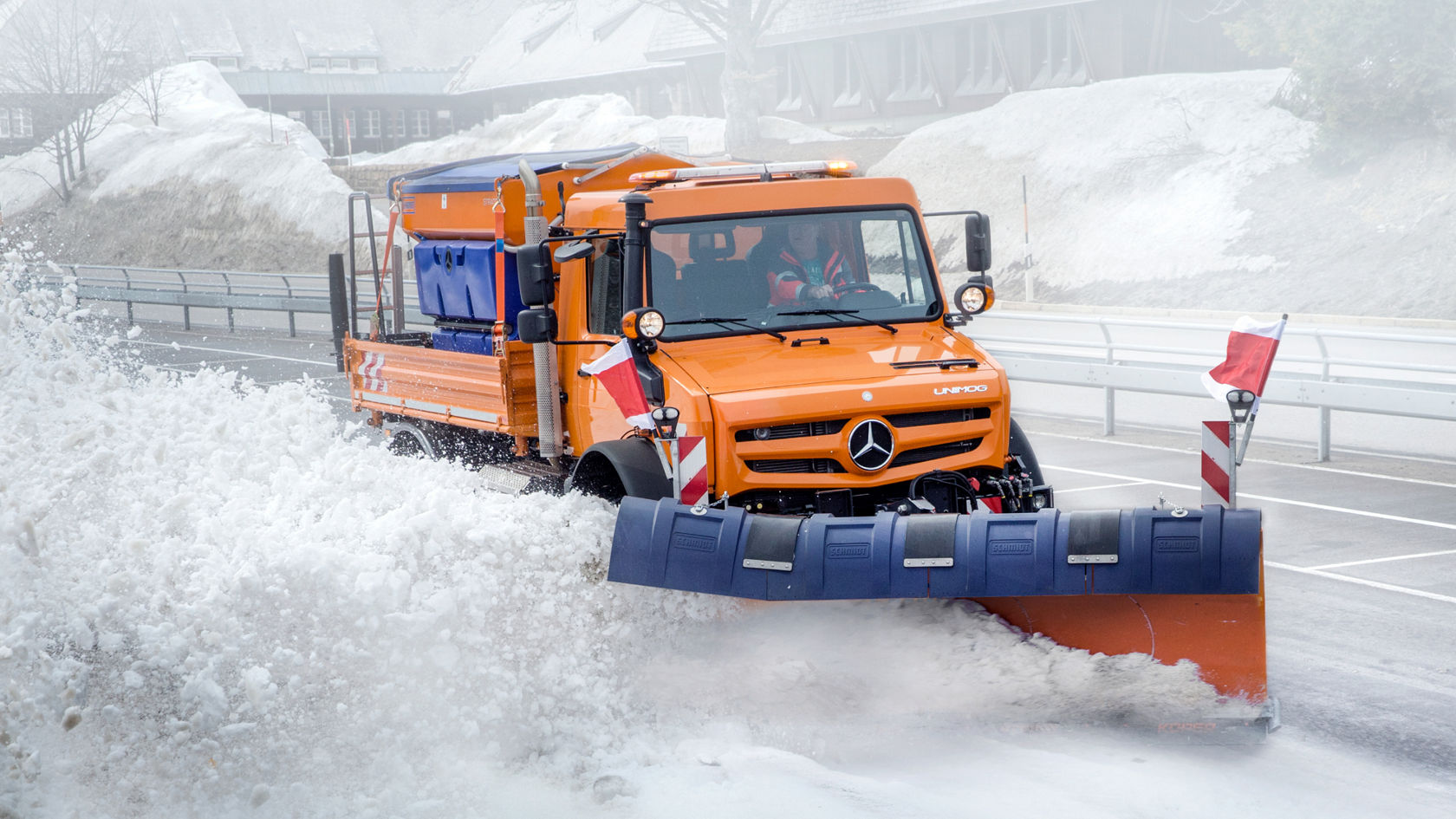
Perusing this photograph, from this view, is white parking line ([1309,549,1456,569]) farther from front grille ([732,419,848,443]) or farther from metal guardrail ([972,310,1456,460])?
front grille ([732,419,848,443])

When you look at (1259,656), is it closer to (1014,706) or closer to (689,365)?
(1014,706)

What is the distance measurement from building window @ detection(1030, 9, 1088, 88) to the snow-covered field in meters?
43.5

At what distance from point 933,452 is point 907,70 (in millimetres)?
48688

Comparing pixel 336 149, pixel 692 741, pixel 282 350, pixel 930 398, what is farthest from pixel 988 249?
pixel 336 149

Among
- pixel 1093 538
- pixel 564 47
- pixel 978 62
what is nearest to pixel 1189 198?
pixel 978 62

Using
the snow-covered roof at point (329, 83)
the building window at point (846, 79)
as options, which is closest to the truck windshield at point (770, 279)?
the building window at point (846, 79)

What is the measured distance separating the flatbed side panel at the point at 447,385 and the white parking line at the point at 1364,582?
488 centimetres

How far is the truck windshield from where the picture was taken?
819 centimetres

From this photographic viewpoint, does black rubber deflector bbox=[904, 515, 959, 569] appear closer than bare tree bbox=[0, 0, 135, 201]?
Yes

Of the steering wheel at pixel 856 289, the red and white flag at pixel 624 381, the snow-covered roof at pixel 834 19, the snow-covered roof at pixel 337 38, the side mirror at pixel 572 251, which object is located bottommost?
the red and white flag at pixel 624 381

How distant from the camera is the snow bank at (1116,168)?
36156 mm

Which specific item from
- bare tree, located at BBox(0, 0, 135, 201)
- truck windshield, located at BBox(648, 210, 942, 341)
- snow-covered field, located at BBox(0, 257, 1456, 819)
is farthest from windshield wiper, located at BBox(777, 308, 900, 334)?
bare tree, located at BBox(0, 0, 135, 201)

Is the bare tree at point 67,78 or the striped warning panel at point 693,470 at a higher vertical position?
the bare tree at point 67,78

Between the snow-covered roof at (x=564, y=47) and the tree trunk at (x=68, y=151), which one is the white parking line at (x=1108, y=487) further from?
A: the tree trunk at (x=68, y=151)
